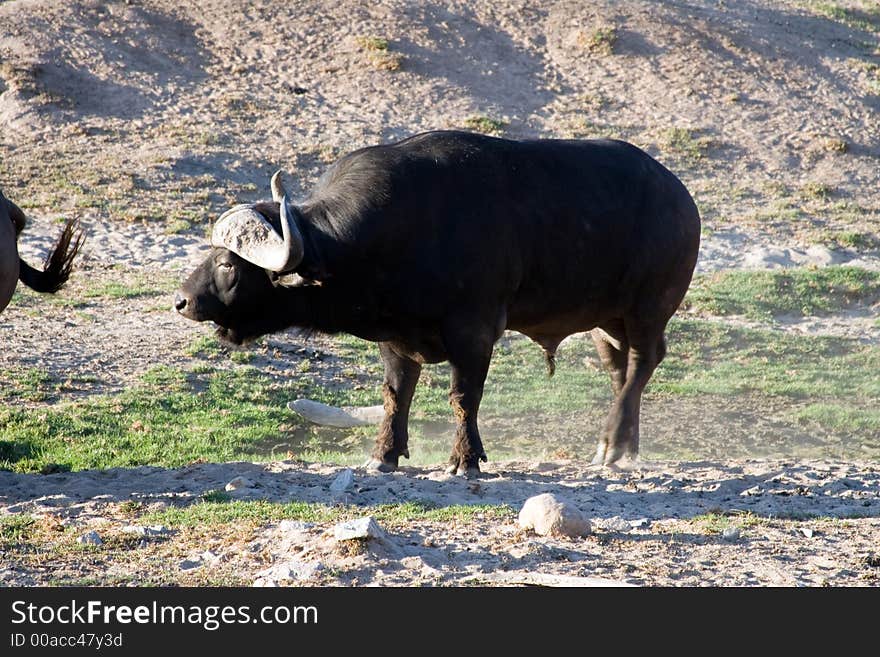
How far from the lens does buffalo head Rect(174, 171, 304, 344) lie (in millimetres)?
8375

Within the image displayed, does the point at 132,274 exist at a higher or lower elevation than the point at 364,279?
lower

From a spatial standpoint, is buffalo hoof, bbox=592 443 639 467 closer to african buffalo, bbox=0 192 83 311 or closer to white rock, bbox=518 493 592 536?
white rock, bbox=518 493 592 536

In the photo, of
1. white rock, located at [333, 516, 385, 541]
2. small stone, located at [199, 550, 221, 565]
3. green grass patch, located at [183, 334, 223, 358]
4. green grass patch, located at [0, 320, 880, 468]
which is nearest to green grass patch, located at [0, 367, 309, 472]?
green grass patch, located at [0, 320, 880, 468]

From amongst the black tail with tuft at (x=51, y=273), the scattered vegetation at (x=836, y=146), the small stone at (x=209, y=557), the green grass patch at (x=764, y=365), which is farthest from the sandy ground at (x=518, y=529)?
the scattered vegetation at (x=836, y=146)

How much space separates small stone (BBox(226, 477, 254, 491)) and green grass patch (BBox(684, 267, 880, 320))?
9429 mm

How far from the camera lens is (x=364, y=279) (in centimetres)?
874

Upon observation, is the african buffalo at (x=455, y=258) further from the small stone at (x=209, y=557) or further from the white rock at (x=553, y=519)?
the small stone at (x=209, y=557)

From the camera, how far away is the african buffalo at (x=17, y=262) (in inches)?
330

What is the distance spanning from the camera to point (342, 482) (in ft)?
27.9

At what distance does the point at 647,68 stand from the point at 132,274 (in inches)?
587

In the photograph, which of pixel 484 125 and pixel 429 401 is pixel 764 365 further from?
pixel 484 125

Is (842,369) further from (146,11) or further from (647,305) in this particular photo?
A: (146,11)

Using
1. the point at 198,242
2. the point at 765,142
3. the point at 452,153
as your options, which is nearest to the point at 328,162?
the point at 198,242

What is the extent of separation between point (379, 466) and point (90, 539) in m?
2.67
